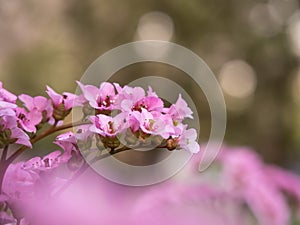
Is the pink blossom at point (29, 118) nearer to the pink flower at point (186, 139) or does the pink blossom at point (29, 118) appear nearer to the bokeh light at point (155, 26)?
the pink flower at point (186, 139)

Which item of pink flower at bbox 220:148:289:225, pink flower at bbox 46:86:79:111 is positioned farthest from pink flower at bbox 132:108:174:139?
pink flower at bbox 220:148:289:225

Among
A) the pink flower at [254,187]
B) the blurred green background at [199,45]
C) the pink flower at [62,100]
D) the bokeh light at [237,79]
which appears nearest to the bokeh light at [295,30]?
the blurred green background at [199,45]

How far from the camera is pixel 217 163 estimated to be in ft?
7.16

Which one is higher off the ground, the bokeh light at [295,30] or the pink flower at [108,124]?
the pink flower at [108,124]

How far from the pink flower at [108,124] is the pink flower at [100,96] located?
1.0 inches

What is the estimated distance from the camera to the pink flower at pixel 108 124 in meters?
0.61

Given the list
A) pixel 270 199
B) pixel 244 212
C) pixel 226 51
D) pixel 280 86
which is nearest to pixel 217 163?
pixel 244 212

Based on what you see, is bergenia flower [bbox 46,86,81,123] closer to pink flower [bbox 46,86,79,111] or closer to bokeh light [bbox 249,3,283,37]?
pink flower [bbox 46,86,79,111]

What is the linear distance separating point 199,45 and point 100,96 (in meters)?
8.09

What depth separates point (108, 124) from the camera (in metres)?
0.62

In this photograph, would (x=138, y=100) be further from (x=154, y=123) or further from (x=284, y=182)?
(x=284, y=182)

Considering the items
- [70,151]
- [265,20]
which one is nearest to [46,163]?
[70,151]

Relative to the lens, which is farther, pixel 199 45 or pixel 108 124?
pixel 199 45

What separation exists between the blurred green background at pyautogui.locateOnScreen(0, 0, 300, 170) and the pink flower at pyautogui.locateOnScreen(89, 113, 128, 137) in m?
7.18
